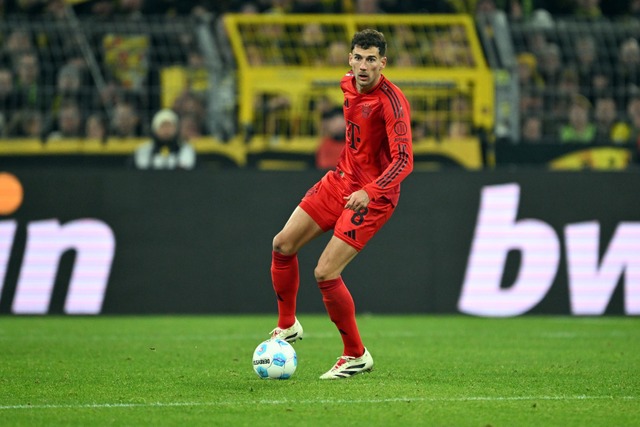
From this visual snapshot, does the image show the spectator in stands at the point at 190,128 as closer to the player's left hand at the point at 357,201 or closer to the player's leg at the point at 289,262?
the player's leg at the point at 289,262

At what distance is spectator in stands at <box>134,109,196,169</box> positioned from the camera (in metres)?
13.4

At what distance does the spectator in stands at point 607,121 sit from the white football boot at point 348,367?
291 inches

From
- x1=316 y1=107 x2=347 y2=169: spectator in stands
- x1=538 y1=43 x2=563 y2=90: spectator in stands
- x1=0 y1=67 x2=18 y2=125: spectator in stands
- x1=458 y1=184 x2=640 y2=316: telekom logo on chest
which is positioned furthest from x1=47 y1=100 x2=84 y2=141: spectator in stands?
x1=538 y1=43 x2=563 y2=90: spectator in stands

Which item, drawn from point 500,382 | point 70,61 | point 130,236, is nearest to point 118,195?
point 130,236

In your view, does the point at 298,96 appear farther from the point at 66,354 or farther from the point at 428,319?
the point at 66,354

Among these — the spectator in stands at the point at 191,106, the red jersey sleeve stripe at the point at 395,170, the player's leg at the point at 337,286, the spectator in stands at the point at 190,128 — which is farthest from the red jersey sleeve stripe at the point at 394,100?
the spectator in stands at the point at 190,128

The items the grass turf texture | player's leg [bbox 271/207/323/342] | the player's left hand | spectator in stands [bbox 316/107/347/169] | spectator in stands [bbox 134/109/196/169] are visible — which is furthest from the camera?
spectator in stands [bbox 316/107/347/169]

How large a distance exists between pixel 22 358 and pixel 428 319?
16.1ft

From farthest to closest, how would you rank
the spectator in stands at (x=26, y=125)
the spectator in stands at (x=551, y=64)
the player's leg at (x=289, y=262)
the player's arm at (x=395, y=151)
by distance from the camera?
the spectator in stands at (x=551, y=64), the spectator in stands at (x=26, y=125), the player's leg at (x=289, y=262), the player's arm at (x=395, y=151)

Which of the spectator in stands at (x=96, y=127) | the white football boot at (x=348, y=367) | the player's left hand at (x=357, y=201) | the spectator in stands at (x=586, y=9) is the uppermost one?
the spectator in stands at (x=586, y=9)

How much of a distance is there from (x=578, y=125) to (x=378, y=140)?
6984 millimetres

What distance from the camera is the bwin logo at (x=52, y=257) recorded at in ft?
40.9

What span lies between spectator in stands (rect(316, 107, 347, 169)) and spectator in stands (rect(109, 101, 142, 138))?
2149mm

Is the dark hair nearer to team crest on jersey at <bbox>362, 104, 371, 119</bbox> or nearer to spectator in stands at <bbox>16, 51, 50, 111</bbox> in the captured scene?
team crest on jersey at <bbox>362, 104, 371, 119</bbox>
